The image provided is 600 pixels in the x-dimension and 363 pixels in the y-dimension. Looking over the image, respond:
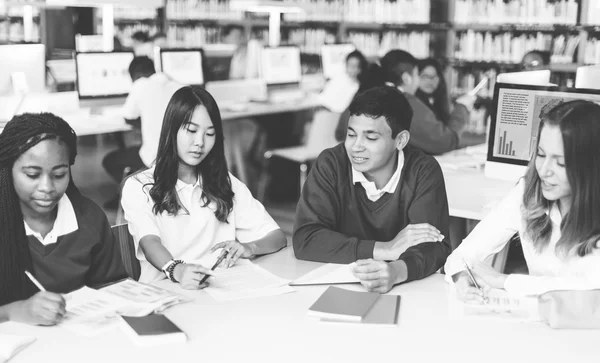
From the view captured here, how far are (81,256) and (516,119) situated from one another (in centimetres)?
183

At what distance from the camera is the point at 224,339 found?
1431 mm

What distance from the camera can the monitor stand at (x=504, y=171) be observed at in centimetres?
289

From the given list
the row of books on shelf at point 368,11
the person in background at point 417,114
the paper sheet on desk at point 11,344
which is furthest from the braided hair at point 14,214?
the row of books on shelf at point 368,11

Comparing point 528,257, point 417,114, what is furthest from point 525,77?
point 528,257

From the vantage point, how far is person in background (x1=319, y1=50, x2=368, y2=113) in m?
5.69

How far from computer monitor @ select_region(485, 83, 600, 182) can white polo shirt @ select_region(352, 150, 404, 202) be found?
0.92 meters

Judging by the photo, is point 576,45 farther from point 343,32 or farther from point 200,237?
point 200,237

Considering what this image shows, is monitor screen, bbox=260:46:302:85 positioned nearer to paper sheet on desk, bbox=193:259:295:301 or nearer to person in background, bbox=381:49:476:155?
person in background, bbox=381:49:476:155

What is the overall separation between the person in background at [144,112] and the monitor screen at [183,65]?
857mm

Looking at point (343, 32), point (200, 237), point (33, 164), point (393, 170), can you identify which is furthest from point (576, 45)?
point (33, 164)

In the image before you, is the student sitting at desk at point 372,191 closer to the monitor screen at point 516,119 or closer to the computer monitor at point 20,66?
the monitor screen at point 516,119

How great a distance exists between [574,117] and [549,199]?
21 centimetres

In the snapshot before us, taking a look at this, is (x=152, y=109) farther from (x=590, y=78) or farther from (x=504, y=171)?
(x=590, y=78)

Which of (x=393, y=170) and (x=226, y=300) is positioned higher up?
(x=393, y=170)
